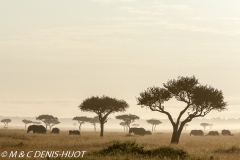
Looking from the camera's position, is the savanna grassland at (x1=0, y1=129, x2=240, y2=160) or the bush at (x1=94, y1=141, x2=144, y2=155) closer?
the savanna grassland at (x1=0, y1=129, x2=240, y2=160)

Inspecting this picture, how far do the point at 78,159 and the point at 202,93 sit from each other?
32.4 m

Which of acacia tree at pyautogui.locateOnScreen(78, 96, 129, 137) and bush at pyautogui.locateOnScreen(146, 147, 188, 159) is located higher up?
acacia tree at pyautogui.locateOnScreen(78, 96, 129, 137)

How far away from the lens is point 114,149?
3170 cm

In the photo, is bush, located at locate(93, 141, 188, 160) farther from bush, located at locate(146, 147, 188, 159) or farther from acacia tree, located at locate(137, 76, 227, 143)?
acacia tree, located at locate(137, 76, 227, 143)

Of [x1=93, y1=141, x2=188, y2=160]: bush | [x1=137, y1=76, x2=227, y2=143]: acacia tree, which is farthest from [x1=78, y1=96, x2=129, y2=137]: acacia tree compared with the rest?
[x1=93, y1=141, x2=188, y2=160]: bush

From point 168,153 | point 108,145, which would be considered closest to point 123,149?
point 168,153

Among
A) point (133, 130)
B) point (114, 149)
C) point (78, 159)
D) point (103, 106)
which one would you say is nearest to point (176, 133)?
point (114, 149)

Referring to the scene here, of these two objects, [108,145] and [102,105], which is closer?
[108,145]

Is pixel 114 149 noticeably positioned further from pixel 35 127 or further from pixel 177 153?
pixel 35 127

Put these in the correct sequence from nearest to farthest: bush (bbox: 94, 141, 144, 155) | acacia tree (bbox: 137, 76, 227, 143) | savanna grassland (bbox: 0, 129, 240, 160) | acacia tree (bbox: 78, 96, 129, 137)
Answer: savanna grassland (bbox: 0, 129, 240, 160), bush (bbox: 94, 141, 144, 155), acacia tree (bbox: 137, 76, 227, 143), acacia tree (bbox: 78, 96, 129, 137)

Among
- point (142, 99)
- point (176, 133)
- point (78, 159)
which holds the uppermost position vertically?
point (142, 99)

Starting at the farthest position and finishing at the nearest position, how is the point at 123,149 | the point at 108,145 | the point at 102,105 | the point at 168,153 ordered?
the point at 102,105, the point at 108,145, the point at 123,149, the point at 168,153

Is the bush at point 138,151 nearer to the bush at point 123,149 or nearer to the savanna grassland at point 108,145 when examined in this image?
the bush at point 123,149

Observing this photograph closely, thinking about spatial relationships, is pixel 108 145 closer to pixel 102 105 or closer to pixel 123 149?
pixel 123 149
